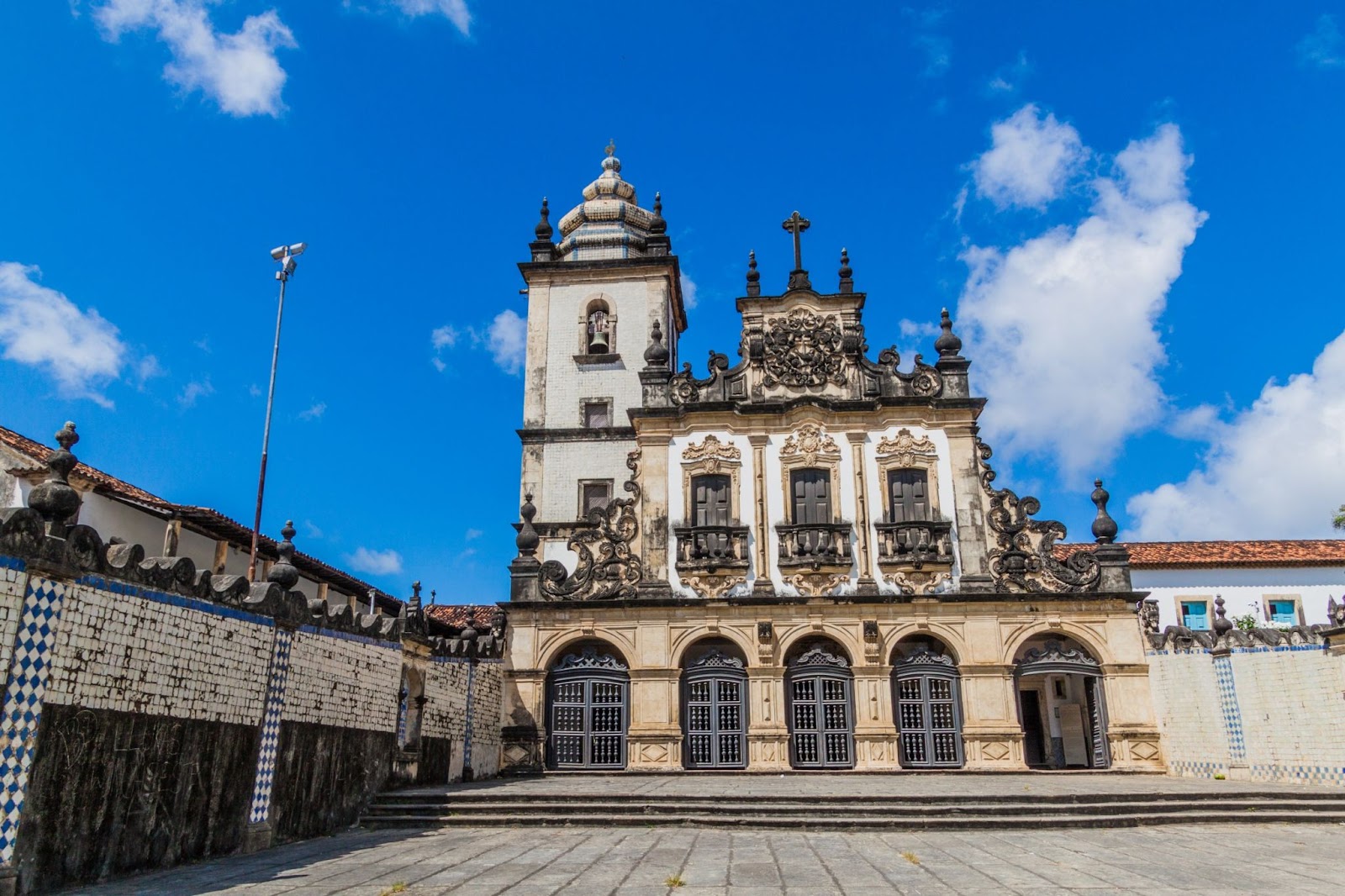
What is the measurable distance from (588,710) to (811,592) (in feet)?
19.6

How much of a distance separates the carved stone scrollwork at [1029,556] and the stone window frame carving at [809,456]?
12.4 feet

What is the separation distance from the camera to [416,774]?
56.7ft

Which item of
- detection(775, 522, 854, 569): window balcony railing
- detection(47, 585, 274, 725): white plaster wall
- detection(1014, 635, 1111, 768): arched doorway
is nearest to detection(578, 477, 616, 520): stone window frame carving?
detection(775, 522, 854, 569): window balcony railing

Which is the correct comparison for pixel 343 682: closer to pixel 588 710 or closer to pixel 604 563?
pixel 588 710

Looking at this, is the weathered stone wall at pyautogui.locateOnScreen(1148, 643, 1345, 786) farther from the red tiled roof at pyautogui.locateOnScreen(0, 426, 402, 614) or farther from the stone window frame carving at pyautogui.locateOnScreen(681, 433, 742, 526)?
the red tiled roof at pyautogui.locateOnScreen(0, 426, 402, 614)

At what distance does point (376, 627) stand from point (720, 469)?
10930mm

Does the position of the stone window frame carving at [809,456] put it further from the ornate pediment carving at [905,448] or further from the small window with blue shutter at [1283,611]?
the small window with blue shutter at [1283,611]

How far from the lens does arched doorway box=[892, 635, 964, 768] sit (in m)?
22.2

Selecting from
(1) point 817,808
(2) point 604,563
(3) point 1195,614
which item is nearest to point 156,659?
(1) point 817,808

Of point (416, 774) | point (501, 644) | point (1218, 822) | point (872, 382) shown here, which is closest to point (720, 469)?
point (872, 382)

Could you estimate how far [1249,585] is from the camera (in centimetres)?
3158

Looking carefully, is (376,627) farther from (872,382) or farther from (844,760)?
(872,382)

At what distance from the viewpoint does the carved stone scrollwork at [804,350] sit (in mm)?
25250

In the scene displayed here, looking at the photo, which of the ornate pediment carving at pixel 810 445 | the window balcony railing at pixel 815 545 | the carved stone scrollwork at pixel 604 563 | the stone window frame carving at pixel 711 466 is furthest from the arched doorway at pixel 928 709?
the carved stone scrollwork at pixel 604 563
